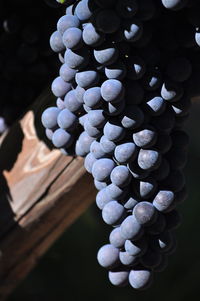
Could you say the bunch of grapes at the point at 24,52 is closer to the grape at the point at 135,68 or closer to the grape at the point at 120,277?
the grape at the point at 135,68

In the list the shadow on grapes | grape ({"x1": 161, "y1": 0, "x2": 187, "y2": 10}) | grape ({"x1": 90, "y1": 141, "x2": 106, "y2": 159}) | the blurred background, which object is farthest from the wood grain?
the blurred background

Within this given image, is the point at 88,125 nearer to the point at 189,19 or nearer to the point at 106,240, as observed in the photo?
the point at 189,19

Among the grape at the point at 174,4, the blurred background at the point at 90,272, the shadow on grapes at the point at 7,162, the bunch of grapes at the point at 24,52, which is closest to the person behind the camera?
the grape at the point at 174,4

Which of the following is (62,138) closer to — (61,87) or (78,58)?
(61,87)

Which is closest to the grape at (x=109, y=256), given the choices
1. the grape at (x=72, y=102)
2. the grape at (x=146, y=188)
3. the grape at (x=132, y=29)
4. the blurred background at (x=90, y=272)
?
the grape at (x=146, y=188)

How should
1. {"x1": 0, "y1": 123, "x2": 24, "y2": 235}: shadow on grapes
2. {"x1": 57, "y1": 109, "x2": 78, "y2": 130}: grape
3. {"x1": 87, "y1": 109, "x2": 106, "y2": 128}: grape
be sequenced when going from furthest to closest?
{"x1": 0, "y1": 123, "x2": 24, "y2": 235}: shadow on grapes, {"x1": 57, "y1": 109, "x2": 78, "y2": 130}: grape, {"x1": 87, "y1": 109, "x2": 106, "y2": 128}: grape

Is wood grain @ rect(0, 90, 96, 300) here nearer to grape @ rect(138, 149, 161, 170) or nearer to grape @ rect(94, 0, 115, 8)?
grape @ rect(138, 149, 161, 170)
